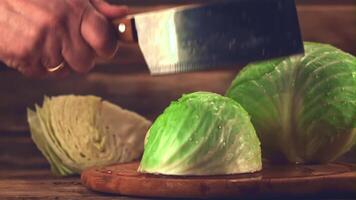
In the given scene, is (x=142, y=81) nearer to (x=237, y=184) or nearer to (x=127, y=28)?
(x=127, y=28)

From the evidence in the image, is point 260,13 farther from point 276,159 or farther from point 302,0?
point 302,0

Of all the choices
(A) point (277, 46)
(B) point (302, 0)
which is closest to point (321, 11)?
(B) point (302, 0)

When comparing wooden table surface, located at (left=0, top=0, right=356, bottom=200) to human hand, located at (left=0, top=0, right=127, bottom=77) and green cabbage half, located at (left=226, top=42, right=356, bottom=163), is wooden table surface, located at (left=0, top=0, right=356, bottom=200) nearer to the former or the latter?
green cabbage half, located at (left=226, top=42, right=356, bottom=163)

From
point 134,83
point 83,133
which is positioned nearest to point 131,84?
point 134,83

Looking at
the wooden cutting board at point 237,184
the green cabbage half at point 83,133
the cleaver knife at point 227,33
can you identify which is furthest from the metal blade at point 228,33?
the green cabbage half at point 83,133

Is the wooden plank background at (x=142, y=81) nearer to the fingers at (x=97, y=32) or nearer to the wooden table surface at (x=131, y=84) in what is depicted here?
the wooden table surface at (x=131, y=84)
